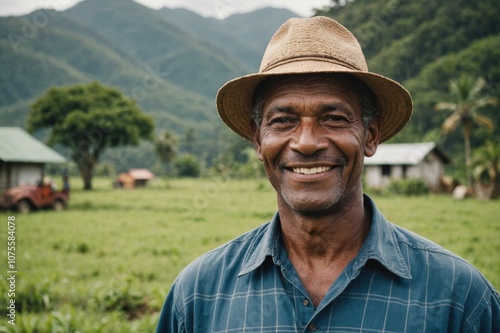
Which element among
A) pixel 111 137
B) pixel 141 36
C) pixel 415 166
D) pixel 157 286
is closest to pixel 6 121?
pixel 111 137

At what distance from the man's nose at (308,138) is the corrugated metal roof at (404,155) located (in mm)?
30708

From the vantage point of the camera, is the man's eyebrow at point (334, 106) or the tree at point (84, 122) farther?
the tree at point (84, 122)

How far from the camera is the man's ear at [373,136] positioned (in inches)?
92.5

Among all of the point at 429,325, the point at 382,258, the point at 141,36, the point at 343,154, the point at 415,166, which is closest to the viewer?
the point at 429,325

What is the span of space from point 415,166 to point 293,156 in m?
31.4

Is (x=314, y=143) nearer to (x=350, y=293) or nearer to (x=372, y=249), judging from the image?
(x=372, y=249)

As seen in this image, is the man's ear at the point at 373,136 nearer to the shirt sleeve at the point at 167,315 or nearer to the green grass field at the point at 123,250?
the shirt sleeve at the point at 167,315

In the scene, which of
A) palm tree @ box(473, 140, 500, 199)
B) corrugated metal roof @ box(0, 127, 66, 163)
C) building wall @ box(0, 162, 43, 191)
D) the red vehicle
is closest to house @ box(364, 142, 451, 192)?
palm tree @ box(473, 140, 500, 199)

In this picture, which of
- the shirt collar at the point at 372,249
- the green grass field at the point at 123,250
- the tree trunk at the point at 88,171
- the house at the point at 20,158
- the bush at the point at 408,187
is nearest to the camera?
A: the shirt collar at the point at 372,249

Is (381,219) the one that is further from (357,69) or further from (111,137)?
(111,137)

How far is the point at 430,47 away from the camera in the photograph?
51875mm

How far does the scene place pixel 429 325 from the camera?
1839mm

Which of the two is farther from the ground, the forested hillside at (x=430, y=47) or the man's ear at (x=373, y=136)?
the forested hillside at (x=430, y=47)

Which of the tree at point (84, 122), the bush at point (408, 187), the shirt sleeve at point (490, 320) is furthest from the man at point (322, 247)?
the tree at point (84, 122)
